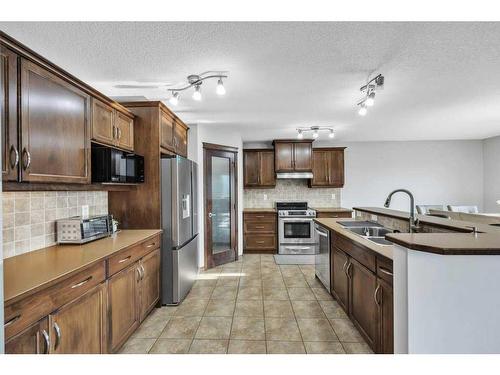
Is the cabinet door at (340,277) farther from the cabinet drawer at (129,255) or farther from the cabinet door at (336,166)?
the cabinet door at (336,166)

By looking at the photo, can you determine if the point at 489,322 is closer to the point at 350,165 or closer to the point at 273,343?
the point at 273,343

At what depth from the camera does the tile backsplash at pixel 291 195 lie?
5.81 m

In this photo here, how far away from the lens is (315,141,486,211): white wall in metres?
5.81

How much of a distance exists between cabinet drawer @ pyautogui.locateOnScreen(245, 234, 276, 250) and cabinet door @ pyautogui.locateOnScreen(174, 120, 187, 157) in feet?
7.23

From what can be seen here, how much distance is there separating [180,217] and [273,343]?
156cm

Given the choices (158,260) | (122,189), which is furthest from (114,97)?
(158,260)

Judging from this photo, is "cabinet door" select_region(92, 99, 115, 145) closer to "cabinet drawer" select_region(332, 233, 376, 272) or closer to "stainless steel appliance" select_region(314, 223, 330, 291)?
"cabinet drawer" select_region(332, 233, 376, 272)

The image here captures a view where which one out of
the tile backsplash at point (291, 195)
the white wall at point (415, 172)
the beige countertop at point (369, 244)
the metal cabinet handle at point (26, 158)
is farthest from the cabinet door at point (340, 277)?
the white wall at point (415, 172)

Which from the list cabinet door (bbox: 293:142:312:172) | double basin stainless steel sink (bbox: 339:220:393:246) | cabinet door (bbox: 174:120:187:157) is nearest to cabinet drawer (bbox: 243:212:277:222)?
cabinet door (bbox: 293:142:312:172)

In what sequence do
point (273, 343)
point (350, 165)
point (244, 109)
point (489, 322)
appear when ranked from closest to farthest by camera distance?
point (489, 322) → point (273, 343) → point (244, 109) → point (350, 165)

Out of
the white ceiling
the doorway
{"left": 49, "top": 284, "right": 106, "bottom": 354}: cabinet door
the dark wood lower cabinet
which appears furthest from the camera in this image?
the doorway

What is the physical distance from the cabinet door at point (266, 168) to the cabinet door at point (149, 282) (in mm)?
3163

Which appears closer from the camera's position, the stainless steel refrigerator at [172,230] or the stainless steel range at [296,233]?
the stainless steel refrigerator at [172,230]
